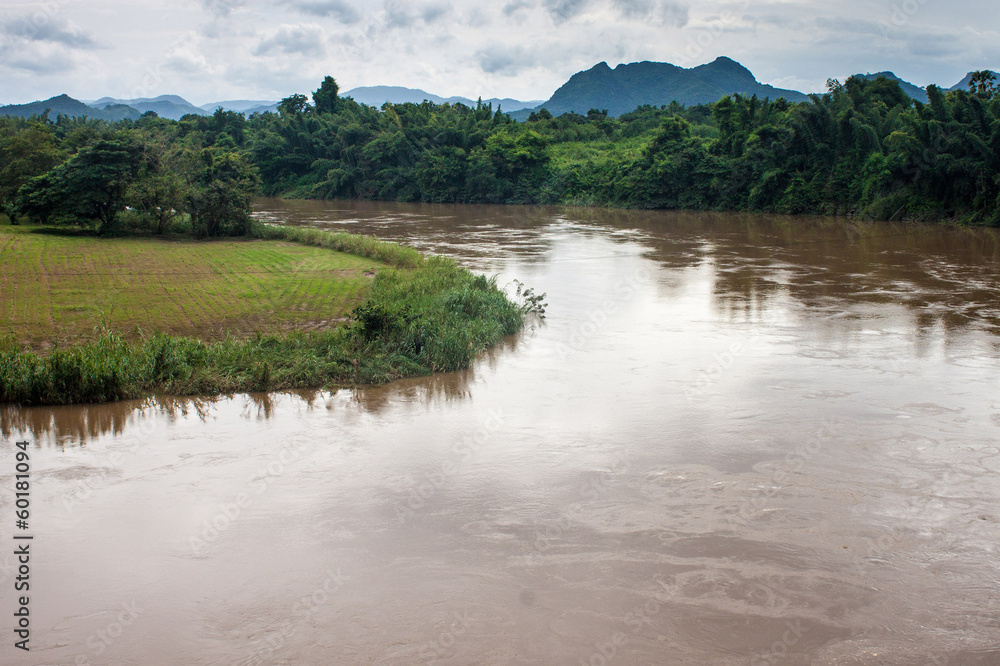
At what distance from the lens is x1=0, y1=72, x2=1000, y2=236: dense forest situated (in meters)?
22.0

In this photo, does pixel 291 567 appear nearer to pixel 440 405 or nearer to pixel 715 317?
pixel 440 405

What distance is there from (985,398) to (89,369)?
435 inches

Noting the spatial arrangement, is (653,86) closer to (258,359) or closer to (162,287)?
(162,287)

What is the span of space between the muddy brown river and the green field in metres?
2.86

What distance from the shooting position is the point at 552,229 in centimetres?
3266

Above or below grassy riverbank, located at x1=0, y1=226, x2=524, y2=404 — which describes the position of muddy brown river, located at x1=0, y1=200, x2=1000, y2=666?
below

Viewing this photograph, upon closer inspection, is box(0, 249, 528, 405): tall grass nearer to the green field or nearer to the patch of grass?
the green field

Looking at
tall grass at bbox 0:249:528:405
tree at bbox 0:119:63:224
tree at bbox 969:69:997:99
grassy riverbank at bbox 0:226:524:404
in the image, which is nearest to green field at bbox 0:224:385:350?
grassy riverbank at bbox 0:226:524:404

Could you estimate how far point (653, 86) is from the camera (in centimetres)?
13212

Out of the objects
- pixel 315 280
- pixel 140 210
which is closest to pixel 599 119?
pixel 140 210

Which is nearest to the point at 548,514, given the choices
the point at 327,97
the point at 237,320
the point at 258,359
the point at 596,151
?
the point at 258,359

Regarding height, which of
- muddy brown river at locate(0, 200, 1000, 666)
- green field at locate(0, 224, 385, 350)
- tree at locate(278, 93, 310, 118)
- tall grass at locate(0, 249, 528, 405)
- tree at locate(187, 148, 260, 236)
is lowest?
muddy brown river at locate(0, 200, 1000, 666)

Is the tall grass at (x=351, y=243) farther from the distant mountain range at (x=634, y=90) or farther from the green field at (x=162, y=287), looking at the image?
the distant mountain range at (x=634, y=90)

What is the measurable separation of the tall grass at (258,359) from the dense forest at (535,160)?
12.5m
